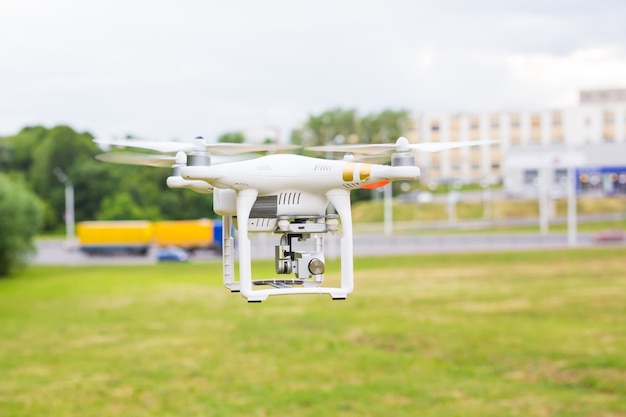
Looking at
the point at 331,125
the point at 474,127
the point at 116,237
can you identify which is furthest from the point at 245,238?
the point at 474,127

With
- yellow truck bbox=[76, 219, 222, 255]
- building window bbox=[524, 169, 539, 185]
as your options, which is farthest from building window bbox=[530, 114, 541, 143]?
yellow truck bbox=[76, 219, 222, 255]

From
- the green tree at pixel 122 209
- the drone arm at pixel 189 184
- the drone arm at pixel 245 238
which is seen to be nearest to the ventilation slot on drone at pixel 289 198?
the drone arm at pixel 245 238

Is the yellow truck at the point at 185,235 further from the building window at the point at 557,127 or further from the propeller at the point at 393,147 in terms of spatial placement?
the propeller at the point at 393,147

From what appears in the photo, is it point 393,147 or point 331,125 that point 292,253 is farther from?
point 331,125

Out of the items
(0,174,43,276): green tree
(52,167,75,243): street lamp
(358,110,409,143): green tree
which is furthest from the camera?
(52,167,75,243): street lamp

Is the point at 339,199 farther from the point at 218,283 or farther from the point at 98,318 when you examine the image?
the point at 218,283

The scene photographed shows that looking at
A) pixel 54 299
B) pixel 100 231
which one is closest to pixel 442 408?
pixel 54 299

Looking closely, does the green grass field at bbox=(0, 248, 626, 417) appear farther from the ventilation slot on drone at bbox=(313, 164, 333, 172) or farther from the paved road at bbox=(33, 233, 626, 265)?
the ventilation slot on drone at bbox=(313, 164, 333, 172)
